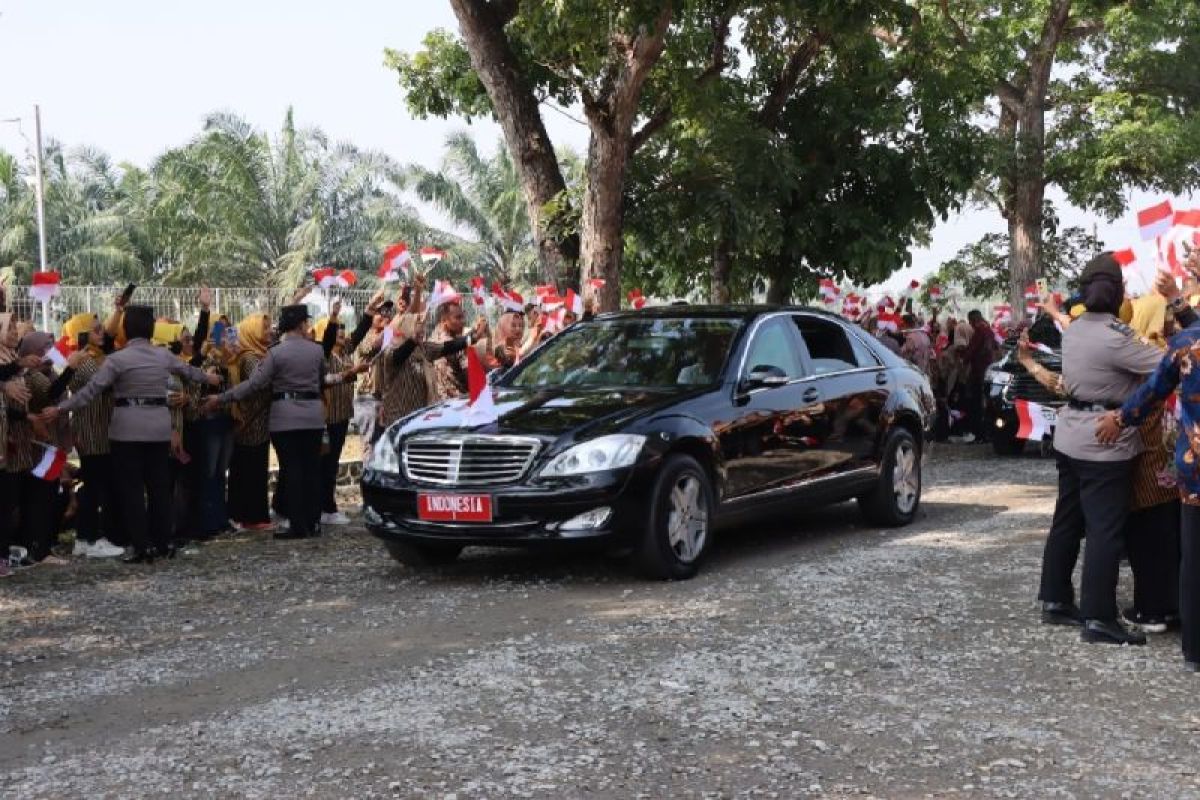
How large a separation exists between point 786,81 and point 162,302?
345 inches

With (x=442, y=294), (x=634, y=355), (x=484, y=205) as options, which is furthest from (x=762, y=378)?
(x=484, y=205)

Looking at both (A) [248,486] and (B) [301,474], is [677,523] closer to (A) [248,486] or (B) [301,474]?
(B) [301,474]

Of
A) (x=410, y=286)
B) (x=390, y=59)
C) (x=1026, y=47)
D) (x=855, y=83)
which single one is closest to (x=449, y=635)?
(x=410, y=286)

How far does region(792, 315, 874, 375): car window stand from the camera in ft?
33.9

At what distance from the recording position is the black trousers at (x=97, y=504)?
397 inches

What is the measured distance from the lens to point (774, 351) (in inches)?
389

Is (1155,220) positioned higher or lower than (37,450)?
higher

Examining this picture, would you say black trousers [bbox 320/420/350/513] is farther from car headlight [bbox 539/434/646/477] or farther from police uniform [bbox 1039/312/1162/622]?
police uniform [bbox 1039/312/1162/622]

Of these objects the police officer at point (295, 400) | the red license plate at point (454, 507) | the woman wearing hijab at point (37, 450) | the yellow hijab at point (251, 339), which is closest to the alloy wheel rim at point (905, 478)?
the red license plate at point (454, 507)

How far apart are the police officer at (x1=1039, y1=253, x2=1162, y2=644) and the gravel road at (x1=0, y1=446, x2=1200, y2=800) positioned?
0.29m

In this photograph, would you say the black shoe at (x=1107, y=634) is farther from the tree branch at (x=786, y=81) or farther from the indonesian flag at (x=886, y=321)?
the tree branch at (x=786, y=81)

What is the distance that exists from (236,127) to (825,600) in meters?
30.0

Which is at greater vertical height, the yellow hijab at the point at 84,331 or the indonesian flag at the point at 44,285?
the indonesian flag at the point at 44,285

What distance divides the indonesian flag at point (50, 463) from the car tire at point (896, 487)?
18.7 ft
